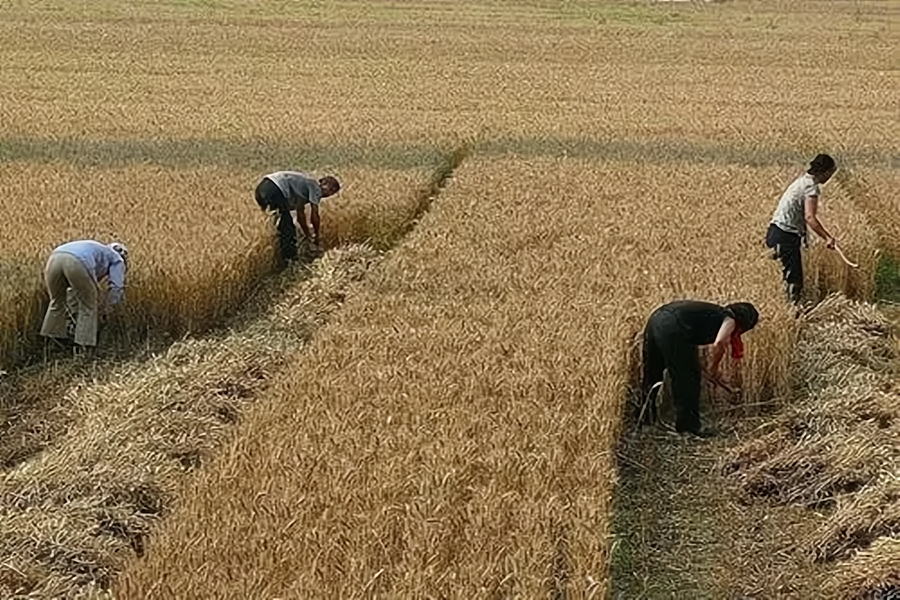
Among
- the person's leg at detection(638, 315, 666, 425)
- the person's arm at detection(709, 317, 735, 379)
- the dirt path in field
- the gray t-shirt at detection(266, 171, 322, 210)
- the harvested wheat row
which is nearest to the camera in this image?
the dirt path in field

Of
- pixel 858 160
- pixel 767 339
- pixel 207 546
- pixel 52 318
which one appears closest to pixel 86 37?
pixel 858 160

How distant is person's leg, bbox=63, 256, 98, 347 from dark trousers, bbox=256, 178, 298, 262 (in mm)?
3088

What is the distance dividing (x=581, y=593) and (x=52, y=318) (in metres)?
6.38

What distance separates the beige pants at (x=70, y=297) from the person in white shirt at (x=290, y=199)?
309cm

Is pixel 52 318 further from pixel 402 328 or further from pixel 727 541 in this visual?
pixel 727 541

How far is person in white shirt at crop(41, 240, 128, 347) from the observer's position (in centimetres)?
998

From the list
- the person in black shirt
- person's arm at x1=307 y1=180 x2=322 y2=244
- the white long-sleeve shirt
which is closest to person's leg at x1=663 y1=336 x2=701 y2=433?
the person in black shirt

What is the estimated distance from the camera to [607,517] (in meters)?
A: 6.01

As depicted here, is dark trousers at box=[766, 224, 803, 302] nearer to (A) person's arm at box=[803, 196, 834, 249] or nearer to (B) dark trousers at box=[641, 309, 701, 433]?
(A) person's arm at box=[803, 196, 834, 249]

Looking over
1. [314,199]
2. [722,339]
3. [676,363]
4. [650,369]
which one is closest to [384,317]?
[650,369]

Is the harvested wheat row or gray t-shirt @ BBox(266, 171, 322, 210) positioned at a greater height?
gray t-shirt @ BBox(266, 171, 322, 210)

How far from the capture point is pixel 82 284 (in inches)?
394

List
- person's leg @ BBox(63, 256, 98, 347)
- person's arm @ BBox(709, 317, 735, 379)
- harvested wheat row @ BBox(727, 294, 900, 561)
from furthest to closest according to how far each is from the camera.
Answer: person's leg @ BBox(63, 256, 98, 347)
person's arm @ BBox(709, 317, 735, 379)
harvested wheat row @ BBox(727, 294, 900, 561)

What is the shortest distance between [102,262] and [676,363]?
462cm
